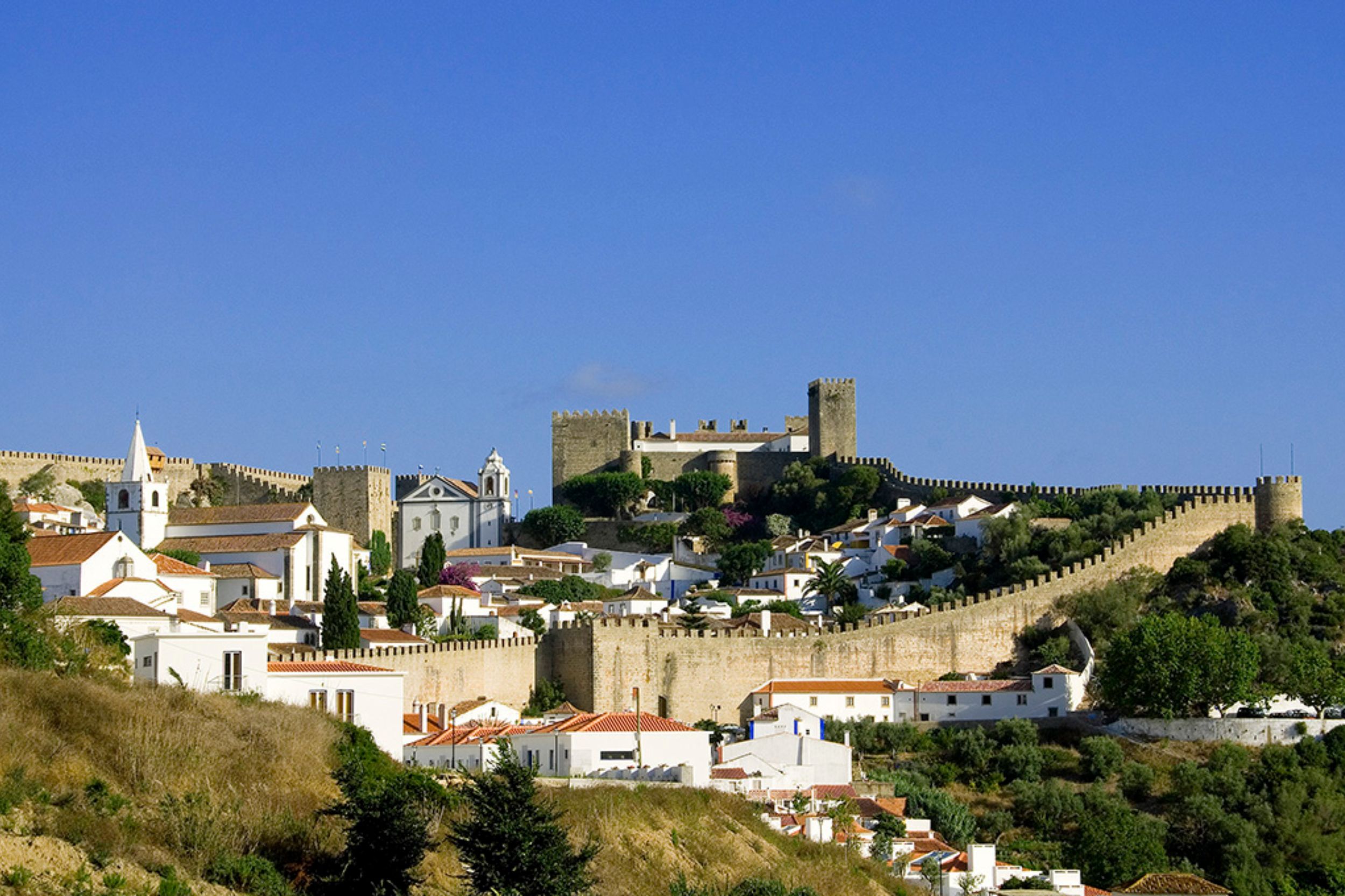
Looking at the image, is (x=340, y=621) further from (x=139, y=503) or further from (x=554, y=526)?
(x=554, y=526)

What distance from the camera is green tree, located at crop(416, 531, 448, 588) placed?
2309 inches

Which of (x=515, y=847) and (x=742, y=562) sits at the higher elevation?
(x=742, y=562)

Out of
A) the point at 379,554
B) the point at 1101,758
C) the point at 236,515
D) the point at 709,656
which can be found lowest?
the point at 1101,758

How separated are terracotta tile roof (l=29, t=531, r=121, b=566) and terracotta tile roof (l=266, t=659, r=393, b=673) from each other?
30.9ft

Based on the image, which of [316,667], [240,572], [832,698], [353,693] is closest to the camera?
[353,693]

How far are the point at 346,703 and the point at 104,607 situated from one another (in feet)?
20.0

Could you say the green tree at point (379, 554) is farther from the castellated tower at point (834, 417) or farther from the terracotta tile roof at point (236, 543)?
the castellated tower at point (834, 417)

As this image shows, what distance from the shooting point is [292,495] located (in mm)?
68938

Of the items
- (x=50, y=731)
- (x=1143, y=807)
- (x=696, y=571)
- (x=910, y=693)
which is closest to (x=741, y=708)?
(x=910, y=693)

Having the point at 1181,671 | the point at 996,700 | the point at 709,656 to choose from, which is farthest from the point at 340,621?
the point at 1181,671

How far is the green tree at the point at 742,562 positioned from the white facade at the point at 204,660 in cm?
Result: 2879

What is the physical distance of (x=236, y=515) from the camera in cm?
5731

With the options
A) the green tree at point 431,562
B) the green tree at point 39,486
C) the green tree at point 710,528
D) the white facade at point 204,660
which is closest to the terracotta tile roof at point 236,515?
the green tree at point 431,562

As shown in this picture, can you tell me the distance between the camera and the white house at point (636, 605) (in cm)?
5541
